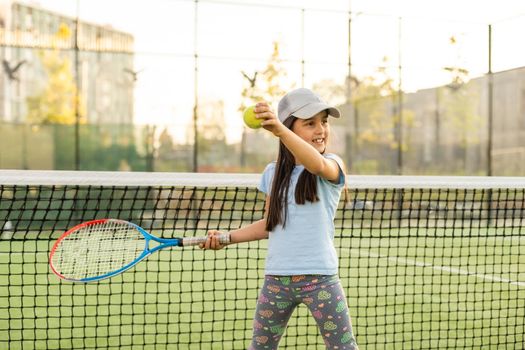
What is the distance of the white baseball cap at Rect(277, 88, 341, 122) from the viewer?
91.2 inches

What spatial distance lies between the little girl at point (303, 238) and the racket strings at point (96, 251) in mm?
649

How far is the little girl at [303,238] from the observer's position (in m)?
2.34

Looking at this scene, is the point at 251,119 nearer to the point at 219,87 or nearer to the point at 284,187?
the point at 284,187

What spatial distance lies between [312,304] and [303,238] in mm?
207

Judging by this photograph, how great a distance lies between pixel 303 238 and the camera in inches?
93.8

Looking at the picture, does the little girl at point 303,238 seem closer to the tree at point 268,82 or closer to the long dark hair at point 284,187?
the long dark hair at point 284,187

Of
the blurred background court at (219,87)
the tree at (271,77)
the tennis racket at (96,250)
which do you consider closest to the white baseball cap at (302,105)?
the tennis racket at (96,250)

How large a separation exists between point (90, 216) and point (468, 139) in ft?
26.5

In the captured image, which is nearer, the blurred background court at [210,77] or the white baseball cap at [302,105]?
the white baseball cap at [302,105]

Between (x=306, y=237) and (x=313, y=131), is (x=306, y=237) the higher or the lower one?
the lower one

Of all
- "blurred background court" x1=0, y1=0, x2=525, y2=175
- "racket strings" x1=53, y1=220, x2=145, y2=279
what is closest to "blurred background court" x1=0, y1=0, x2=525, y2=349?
"blurred background court" x1=0, y1=0, x2=525, y2=175

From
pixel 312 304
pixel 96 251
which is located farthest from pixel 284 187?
pixel 96 251

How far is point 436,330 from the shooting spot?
4496 millimetres

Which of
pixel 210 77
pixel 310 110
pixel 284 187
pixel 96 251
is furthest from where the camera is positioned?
pixel 210 77
